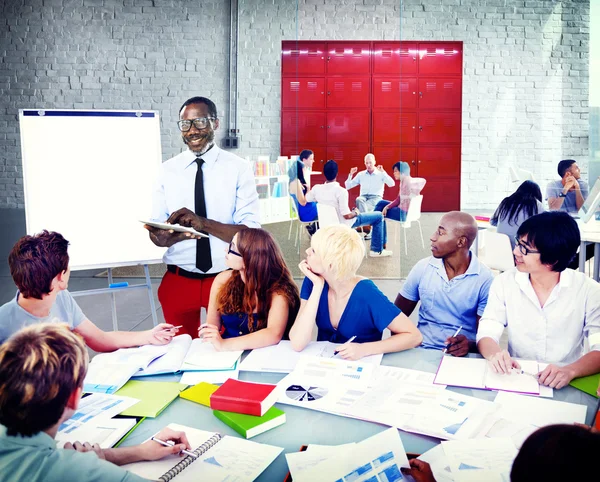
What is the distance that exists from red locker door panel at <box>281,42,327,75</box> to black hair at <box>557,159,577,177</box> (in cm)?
219

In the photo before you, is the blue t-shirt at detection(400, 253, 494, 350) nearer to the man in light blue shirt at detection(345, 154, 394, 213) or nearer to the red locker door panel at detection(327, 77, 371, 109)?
the man in light blue shirt at detection(345, 154, 394, 213)

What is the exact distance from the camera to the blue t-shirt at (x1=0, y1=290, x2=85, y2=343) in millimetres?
1928

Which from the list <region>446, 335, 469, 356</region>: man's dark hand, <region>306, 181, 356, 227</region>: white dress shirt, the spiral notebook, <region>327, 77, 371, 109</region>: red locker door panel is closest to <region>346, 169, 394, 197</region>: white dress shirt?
<region>306, 181, 356, 227</region>: white dress shirt

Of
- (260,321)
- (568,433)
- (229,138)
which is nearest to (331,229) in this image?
(260,321)

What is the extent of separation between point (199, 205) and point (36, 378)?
1836 millimetres

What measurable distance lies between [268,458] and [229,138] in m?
5.75

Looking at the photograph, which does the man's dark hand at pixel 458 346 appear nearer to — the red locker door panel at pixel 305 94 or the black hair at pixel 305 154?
the black hair at pixel 305 154

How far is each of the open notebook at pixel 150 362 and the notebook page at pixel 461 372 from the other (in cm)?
64

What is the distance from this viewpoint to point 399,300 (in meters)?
2.83

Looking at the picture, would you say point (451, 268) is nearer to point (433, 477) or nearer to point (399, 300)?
point (399, 300)

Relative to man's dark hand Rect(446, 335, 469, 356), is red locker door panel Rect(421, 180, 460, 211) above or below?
above

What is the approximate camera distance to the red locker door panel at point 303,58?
5.46 meters

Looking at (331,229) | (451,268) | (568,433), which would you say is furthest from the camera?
(451,268)

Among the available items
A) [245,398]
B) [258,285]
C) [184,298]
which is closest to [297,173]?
[184,298]
